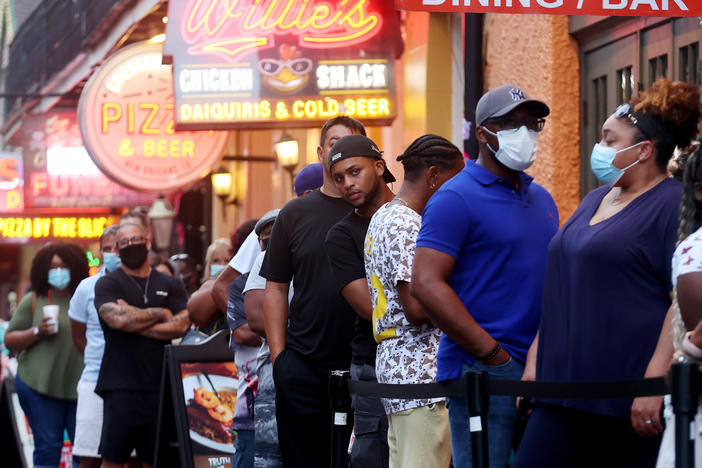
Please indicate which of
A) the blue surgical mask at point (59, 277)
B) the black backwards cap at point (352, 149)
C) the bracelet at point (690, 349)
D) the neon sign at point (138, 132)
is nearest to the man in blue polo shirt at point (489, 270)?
the black backwards cap at point (352, 149)

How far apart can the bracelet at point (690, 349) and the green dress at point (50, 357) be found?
695 cm

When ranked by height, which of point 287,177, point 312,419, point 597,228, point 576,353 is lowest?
point 312,419

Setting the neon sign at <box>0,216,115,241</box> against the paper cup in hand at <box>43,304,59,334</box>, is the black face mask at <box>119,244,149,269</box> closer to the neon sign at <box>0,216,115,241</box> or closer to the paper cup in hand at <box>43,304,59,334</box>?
the paper cup in hand at <box>43,304,59,334</box>

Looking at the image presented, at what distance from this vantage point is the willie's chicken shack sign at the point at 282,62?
37.0 feet

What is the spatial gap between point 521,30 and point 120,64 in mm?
6634

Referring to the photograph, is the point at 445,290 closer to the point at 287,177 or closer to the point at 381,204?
the point at 381,204

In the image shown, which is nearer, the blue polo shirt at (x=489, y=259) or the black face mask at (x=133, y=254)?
the blue polo shirt at (x=489, y=259)

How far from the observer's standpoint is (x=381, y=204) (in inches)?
228

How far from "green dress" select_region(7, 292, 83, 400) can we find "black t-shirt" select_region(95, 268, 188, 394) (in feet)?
3.75

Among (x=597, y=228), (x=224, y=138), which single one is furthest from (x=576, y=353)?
(x=224, y=138)

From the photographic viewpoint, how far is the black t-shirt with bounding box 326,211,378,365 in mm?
5621

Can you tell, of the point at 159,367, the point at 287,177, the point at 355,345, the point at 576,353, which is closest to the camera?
the point at 576,353

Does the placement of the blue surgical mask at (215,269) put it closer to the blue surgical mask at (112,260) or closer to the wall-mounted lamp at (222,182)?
the blue surgical mask at (112,260)

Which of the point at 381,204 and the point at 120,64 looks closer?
the point at 381,204
